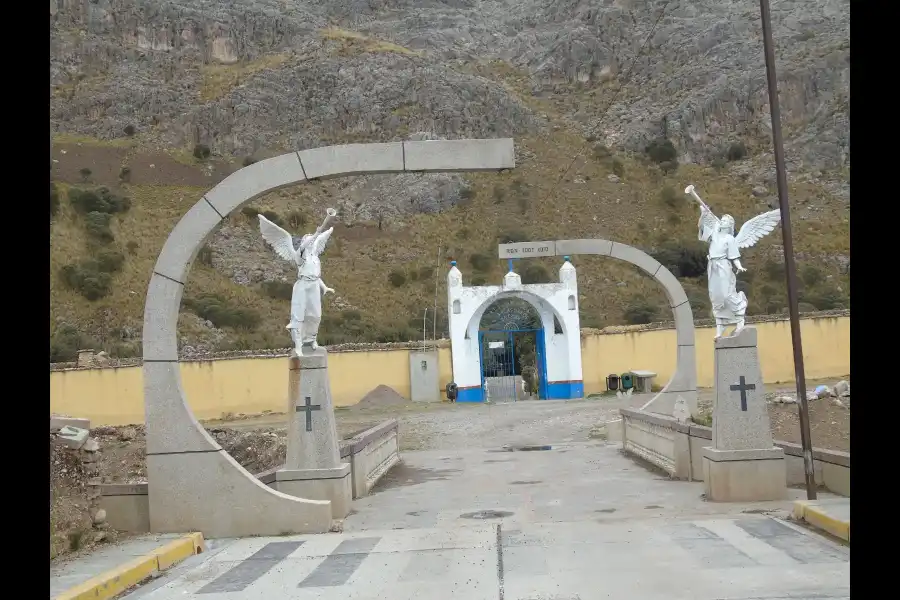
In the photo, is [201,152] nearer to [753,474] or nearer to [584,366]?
[584,366]

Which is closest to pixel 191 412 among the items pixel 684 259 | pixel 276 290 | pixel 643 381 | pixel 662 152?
pixel 643 381

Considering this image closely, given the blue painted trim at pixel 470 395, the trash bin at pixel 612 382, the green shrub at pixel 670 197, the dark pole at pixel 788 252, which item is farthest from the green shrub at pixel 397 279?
the dark pole at pixel 788 252

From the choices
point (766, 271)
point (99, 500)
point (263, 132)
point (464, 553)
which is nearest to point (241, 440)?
point (99, 500)

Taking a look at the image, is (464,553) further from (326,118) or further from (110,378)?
(326,118)

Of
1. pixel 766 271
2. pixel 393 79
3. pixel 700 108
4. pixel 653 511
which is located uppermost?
pixel 393 79

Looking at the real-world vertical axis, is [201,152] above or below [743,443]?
above

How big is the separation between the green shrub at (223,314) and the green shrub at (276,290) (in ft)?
16.5

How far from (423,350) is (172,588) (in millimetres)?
24878

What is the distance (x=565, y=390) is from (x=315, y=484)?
22158 millimetres

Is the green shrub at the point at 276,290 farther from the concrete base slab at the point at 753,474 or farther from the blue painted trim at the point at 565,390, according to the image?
the concrete base slab at the point at 753,474

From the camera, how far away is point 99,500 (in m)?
8.34

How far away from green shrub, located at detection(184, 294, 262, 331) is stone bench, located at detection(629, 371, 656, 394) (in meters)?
24.1

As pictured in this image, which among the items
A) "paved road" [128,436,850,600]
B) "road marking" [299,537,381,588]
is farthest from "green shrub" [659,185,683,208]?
"road marking" [299,537,381,588]

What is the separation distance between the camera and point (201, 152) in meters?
76.2
